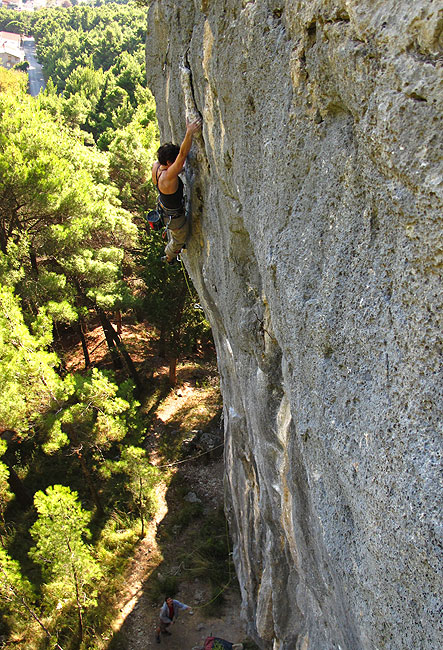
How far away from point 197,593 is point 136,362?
6982 millimetres

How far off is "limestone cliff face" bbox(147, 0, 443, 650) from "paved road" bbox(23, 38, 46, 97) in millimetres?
45187

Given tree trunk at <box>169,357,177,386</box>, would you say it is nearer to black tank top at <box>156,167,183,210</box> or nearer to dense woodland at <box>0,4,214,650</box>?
dense woodland at <box>0,4,214,650</box>

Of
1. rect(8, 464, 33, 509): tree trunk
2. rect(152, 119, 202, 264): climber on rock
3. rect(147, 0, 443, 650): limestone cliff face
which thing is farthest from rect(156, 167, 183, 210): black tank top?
rect(8, 464, 33, 509): tree trunk

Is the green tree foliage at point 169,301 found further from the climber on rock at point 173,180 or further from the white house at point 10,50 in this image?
the white house at point 10,50

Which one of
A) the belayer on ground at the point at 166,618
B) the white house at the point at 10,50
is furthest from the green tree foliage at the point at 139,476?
the white house at the point at 10,50

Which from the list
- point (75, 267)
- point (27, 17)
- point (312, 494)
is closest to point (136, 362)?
point (75, 267)

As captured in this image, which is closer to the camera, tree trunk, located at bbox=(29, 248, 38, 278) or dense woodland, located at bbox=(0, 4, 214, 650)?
dense woodland, located at bbox=(0, 4, 214, 650)

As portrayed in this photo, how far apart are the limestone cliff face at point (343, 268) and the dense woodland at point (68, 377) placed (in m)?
4.89

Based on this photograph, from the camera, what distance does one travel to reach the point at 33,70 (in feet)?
197

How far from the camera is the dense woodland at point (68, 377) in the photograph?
7.43 meters

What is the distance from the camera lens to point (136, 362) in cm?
1426

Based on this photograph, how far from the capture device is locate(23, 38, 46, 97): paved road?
48675 millimetres

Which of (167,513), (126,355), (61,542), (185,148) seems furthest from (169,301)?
(185,148)

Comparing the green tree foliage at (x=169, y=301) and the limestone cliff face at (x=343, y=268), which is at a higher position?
the limestone cliff face at (x=343, y=268)
